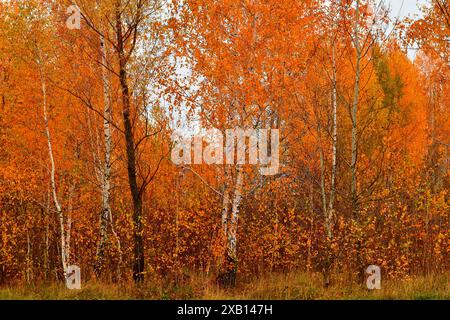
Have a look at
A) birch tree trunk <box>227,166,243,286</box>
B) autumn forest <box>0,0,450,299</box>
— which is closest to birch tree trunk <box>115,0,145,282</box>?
autumn forest <box>0,0,450,299</box>

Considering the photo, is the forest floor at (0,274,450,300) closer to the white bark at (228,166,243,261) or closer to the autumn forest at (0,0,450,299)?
the autumn forest at (0,0,450,299)

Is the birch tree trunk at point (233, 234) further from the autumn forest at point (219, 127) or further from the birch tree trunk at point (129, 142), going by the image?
the birch tree trunk at point (129, 142)

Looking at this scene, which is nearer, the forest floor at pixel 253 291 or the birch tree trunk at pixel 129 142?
the forest floor at pixel 253 291

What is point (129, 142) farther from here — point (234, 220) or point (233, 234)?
point (233, 234)

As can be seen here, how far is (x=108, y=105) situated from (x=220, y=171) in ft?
10.3

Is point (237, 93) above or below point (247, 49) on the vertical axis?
below

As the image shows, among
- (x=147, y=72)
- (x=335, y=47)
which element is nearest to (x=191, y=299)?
(x=147, y=72)

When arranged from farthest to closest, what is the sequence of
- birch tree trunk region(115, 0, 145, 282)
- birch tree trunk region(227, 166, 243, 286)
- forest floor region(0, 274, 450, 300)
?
birch tree trunk region(227, 166, 243, 286)
birch tree trunk region(115, 0, 145, 282)
forest floor region(0, 274, 450, 300)

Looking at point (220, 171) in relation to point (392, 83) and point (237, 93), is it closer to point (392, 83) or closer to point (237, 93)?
point (237, 93)

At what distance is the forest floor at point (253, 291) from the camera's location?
810cm

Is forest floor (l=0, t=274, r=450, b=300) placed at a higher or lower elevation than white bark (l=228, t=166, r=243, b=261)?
lower

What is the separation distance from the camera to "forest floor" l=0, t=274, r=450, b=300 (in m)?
8.10

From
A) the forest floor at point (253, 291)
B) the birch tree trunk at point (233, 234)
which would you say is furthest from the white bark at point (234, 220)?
the forest floor at point (253, 291)
